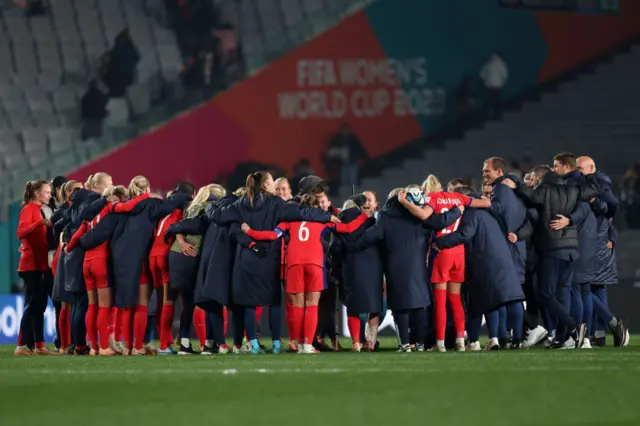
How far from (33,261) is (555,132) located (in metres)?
14.1

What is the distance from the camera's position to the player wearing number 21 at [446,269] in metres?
12.7

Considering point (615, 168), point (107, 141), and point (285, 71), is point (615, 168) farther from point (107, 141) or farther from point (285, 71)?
point (107, 141)

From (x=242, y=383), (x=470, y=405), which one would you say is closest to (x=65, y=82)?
(x=242, y=383)

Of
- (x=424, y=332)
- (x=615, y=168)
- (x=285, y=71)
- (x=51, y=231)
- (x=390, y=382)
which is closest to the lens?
(x=390, y=382)

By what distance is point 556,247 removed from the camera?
13.1 meters

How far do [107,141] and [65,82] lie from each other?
1.66 meters

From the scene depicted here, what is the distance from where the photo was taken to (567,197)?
13234 mm

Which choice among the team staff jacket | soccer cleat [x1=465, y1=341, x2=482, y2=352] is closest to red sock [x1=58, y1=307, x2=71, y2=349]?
the team staff jacket

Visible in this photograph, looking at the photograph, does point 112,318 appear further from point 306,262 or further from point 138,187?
point 306,262

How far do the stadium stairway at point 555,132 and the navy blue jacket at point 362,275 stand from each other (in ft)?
39.1

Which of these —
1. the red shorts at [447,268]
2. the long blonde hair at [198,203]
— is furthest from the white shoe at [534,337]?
the long blonde hair at [198,203]

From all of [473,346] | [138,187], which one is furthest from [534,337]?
[138,187]

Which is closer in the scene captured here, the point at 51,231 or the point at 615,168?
the point at 51,231

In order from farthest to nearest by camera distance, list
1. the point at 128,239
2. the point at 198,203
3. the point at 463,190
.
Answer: the point at 463,190, the point at 198,203, the point at 128,239
